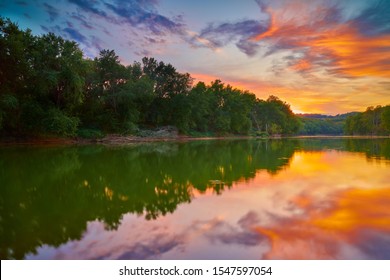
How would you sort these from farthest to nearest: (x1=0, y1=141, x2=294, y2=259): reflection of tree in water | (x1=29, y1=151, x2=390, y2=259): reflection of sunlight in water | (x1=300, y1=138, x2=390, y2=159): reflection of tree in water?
1. (x1=300, y1=138, x2=390, y2=159): reflection of tree in water
2. (x1=0, y1=141, x2=294, y2=259): reflection of tree in water
3. (x1=29, y1=151, x2=390, y2=259): reflection of sunlight in water

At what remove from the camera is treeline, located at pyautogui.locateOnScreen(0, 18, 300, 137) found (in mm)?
28797

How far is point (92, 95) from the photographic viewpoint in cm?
4553

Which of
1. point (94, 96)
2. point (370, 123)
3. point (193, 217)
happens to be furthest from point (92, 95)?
point (370, 123)

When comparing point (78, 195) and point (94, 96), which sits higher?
point (94, 96)

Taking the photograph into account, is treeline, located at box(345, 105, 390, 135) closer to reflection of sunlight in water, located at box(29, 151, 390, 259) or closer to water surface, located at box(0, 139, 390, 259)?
water surface, located at box(0, 139, 390, 259)

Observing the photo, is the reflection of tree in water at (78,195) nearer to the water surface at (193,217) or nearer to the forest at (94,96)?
the water surface at (193,217)

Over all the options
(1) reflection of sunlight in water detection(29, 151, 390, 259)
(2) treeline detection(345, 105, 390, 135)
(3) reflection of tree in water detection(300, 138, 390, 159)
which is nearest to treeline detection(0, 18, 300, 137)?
(1) reflection of sunlight in water detection(29, 151, 390, 259)

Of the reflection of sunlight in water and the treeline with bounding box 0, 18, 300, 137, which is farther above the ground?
the treeline with bounding box 0, 18, 300, 137

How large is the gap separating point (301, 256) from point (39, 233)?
4.55 meters

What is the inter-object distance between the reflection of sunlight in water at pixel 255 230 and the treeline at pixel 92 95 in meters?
23.3

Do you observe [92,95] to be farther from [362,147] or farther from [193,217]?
[193,217]

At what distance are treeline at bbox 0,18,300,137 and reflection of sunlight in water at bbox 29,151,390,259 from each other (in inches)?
919

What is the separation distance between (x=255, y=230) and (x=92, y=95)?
4386cm
